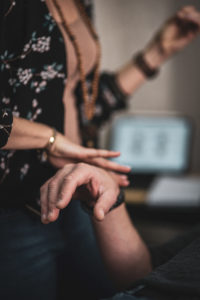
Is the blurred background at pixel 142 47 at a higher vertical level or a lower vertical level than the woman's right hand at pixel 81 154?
higher

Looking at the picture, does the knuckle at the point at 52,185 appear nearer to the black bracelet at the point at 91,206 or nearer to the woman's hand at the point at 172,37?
the black bracelet at the point at 91,206

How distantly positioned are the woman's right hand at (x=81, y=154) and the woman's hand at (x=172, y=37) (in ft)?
1.91

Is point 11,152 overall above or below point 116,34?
below

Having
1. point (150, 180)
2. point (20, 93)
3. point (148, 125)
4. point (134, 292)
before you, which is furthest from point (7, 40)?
point (148, 125)

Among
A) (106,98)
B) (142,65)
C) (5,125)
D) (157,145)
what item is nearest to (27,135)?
(5,125)

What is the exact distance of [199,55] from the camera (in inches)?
80.6

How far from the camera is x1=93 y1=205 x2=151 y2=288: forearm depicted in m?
0.70

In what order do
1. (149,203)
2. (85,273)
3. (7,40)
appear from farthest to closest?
(149,203), (85,273), (7,40)

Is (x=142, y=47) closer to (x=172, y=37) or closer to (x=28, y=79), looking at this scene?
(x=172, y=37)

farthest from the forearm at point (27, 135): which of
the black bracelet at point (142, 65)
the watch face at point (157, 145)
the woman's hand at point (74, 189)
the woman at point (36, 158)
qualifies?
the watch face at point (157, 145)

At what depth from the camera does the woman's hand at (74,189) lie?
54 centimetres

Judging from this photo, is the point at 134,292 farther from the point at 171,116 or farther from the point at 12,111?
the point at 171,116

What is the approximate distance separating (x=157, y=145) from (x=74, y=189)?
1602 millimetres

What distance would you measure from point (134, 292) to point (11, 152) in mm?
342
